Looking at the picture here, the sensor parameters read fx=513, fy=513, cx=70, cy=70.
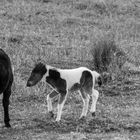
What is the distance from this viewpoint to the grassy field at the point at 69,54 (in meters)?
7.23

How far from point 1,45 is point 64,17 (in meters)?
4.57

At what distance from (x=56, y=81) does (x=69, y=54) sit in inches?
221

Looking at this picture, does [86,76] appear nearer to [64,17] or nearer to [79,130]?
[79,130]

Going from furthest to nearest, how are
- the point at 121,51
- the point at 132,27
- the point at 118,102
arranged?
1. the point at 132,27
2. the point at 121,51
3. the point at 118,102

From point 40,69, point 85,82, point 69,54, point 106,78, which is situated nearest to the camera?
point 40,69

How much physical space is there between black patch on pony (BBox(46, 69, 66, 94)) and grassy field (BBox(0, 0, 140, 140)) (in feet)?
1.65

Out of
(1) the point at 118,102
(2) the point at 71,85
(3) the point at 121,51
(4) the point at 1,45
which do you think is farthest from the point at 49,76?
(4) the point at 1,45

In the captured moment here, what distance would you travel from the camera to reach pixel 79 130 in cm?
714

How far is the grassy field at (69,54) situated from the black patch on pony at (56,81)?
0.50 meters

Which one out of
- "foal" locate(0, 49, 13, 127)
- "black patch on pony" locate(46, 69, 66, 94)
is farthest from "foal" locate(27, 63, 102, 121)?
"foal" locate(0, 49, 13, 127)

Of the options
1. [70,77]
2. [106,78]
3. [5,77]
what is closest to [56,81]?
[70,77]

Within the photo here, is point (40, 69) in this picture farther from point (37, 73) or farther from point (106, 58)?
point (106, 58)

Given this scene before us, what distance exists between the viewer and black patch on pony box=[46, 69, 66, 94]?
7449 mm

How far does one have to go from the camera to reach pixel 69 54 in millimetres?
13055
